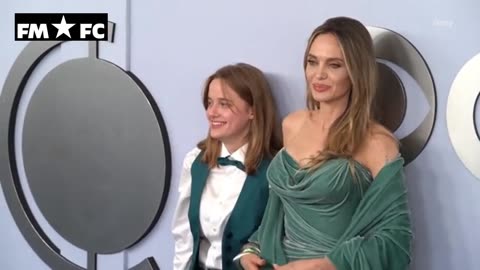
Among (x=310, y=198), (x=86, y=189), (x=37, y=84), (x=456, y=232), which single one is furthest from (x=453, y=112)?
(x=37, y=84)

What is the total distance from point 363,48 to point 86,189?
0.81 m

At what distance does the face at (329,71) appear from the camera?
1.07 meters

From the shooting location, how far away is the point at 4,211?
5.56 feet

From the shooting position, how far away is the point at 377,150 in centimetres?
104

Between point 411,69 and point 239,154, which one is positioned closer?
point 411,69

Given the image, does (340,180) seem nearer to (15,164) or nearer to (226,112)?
(226,112)

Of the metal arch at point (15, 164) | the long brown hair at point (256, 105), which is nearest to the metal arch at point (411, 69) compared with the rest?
the long brown hair at point (256, 105)

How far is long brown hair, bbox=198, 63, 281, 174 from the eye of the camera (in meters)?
1.27

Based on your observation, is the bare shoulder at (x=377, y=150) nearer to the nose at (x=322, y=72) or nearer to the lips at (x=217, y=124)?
the nose at (x=322, y=72)

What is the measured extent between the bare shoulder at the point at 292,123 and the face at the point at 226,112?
0.10 m

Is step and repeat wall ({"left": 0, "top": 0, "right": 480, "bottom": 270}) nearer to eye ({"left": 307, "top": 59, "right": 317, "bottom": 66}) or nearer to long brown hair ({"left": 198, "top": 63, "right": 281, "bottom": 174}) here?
long brown hair ({"left": 198, "top": 63, "right": 281, "bottom": 174})

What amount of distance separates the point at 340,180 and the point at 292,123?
0.67ft

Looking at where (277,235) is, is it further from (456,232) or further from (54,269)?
(54,269)

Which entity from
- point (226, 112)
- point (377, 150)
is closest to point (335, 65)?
point (377, 150)
